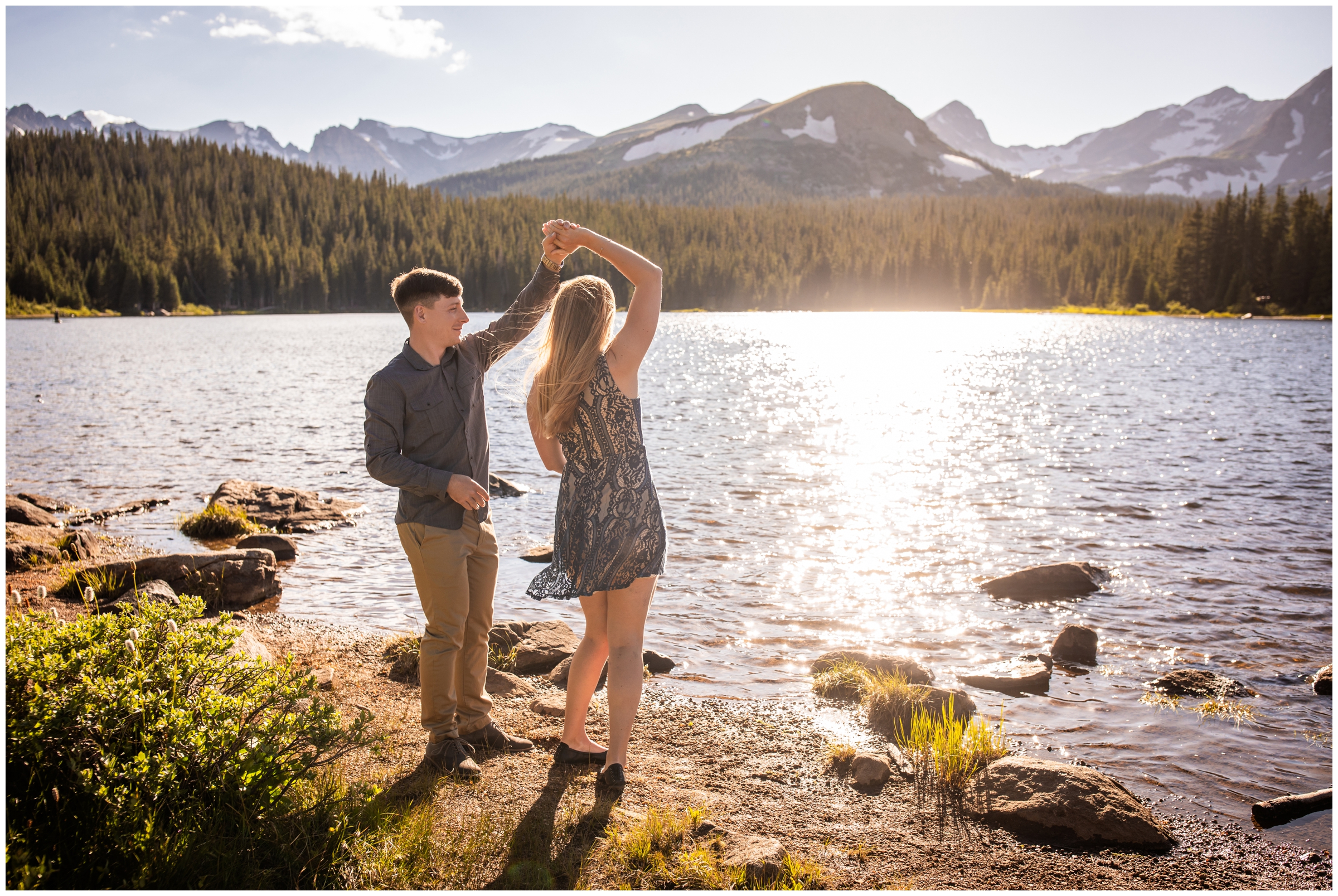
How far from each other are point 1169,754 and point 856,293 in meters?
151

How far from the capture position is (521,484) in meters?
19.6

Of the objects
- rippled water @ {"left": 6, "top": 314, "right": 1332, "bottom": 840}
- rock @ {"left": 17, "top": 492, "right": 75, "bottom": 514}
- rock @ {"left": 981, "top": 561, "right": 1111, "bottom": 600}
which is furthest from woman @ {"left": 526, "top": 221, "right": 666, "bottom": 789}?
rock @ {"left": 17, "top": 492, "right": 75, "bottom": 514}

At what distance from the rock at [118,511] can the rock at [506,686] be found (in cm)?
1087

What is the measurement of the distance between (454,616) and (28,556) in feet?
28.4

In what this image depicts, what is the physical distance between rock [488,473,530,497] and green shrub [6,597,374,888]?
1361cm

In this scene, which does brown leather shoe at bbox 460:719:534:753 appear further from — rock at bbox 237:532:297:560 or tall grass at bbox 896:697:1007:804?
rock at bbox 237:532:297:560

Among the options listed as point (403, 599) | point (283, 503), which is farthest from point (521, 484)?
point (403, 599)

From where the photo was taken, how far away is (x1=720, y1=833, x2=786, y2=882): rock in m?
4.84

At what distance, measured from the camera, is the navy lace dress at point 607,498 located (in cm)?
522

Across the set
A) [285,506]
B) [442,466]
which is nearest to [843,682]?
[442,466]

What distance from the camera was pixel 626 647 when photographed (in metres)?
5.41

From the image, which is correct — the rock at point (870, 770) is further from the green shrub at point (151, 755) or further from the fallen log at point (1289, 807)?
the green shrub at point (151, 755)

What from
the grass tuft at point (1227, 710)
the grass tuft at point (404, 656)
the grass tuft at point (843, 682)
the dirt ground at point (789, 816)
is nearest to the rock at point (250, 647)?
the dirt ground at point (789, 816)

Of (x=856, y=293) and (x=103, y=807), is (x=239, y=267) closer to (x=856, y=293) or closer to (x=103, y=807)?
(x=856, y=293)
